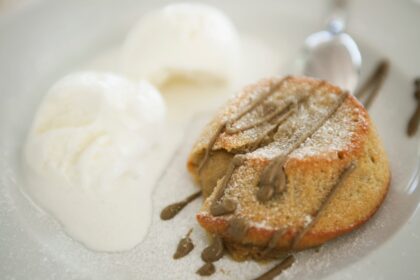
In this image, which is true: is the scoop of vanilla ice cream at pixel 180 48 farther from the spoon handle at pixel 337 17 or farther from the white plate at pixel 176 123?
the spoon handle at pixel 337 17

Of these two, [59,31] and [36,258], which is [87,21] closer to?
[59,31]

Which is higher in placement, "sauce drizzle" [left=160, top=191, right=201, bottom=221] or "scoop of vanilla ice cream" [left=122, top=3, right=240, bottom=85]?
"scoop of vanilla ice cream" [left=122, top=3, right=240, bottom=85]

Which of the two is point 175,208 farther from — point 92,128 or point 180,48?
point 180,48

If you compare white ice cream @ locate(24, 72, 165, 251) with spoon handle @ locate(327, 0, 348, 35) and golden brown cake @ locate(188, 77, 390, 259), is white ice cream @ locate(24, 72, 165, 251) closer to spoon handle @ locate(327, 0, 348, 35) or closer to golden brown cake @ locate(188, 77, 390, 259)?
golden brown cake @ locate(188, 77, 390, 259)

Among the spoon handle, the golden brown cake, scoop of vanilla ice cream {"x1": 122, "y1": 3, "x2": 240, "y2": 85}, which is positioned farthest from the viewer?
the spoon handle

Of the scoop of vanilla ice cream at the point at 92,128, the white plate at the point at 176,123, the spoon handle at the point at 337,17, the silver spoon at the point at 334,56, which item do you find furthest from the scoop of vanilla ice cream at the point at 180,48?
the spoon handle at the point at 337,17

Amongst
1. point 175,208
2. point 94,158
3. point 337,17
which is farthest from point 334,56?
point 94,158

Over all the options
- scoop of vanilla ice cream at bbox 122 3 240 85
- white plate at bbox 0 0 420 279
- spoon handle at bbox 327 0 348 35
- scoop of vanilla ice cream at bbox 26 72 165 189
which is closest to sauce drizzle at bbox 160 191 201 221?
white plate at bbox 0 0 420 279
